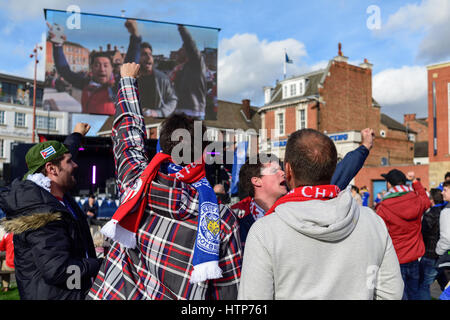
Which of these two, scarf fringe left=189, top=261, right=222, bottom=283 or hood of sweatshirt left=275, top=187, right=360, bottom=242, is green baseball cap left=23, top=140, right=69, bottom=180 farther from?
hood of sweatshirt left=275, top=187, right=360, bottom=242

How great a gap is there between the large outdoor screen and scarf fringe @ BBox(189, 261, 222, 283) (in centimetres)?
1516

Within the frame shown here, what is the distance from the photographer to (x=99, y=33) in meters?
16.8

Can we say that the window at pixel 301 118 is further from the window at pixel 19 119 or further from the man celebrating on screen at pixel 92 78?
the window at pixel 19 119

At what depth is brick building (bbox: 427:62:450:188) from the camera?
2922cm

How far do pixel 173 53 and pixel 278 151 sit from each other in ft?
61.4

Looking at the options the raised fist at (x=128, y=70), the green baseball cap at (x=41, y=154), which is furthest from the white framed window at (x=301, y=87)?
the raised fist at (x=128, y=70)

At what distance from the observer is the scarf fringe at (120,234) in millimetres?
1934

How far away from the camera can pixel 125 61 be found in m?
16.7

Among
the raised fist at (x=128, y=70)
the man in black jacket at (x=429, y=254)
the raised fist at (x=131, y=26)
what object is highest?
the raised fist at (x=131, y=26)

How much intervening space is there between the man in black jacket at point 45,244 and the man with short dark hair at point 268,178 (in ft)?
3.61

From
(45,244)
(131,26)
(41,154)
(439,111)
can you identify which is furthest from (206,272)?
(439,111)

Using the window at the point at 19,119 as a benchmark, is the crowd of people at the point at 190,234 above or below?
below
